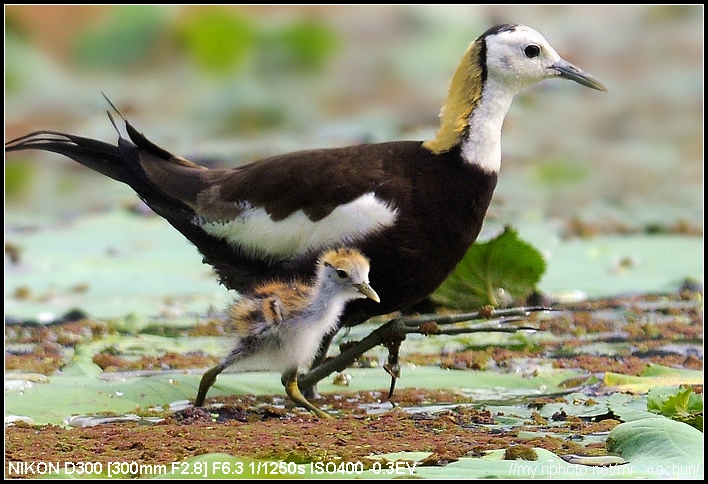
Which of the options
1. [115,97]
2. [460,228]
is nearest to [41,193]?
[115,97]

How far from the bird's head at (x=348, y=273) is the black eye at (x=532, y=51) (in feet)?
3.40

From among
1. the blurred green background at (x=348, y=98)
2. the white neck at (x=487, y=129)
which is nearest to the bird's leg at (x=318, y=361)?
the white neck at (x=487, y=129)

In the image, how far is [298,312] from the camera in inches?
164

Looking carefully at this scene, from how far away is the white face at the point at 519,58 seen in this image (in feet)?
14.9

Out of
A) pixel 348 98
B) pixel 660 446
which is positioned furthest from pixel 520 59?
pixel 348 98

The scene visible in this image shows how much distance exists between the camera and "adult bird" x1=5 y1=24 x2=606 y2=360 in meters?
4.32

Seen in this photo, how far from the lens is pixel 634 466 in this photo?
355 cm

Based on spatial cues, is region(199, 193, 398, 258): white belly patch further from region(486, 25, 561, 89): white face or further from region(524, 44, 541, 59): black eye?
region(524, 44, 541, 59): black eye

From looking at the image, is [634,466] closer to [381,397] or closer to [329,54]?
[381,397]

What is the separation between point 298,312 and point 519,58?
1262 millimetres

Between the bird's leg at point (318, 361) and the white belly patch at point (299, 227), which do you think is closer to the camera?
the white belly patch at point (299, 227)

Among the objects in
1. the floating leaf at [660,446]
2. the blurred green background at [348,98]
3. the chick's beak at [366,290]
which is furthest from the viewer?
the blurred green background at [348,98]

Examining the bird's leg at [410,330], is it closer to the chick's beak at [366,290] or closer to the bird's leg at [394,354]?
the bird's leg at [394,354]

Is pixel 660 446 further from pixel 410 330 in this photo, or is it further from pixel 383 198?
pixel 383 198
